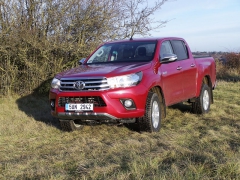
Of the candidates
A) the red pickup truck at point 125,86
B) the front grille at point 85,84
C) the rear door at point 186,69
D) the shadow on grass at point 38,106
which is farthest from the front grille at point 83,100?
the rear door at point 186,69

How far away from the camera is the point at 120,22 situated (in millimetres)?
11125

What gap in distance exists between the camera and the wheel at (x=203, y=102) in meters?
7.56

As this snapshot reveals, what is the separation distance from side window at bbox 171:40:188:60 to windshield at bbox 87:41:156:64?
→ 2.63 ft

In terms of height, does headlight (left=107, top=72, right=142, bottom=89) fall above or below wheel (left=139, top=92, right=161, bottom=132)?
above

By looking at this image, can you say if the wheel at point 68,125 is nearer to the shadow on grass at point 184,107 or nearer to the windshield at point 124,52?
the windshield at point 124,52

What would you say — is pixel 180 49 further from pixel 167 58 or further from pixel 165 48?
pixel 167 58

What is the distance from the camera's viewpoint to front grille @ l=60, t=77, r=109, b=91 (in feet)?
17.6

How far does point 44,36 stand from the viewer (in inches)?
373

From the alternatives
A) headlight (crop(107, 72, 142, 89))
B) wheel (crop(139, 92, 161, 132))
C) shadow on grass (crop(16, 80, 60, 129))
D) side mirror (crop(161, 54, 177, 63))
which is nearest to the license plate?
headlight (crop(107, 72, 142, 89))

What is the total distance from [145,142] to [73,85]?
A: 4.85ft

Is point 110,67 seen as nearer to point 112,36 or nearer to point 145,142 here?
point 145,142

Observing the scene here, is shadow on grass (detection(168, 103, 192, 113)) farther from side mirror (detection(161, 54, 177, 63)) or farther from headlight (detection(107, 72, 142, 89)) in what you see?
headlight (detection(107, 72, 142, 89))

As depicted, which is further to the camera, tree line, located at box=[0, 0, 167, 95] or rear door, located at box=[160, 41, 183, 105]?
tree line, located at box=[0, 0, 167, 95]

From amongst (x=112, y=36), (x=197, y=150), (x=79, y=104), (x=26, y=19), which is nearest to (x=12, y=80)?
(x=26, y=19)
